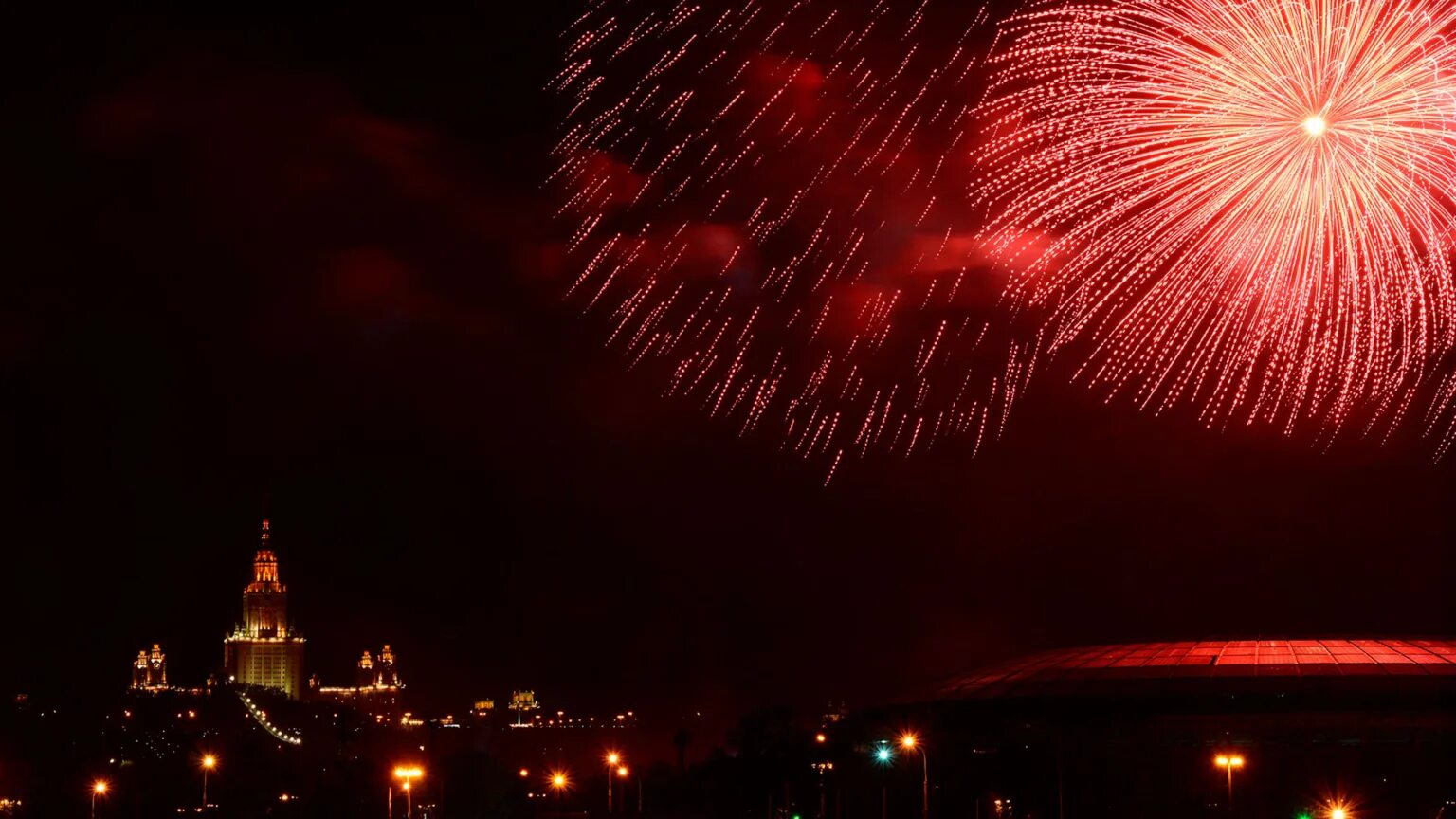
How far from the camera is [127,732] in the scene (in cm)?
9469

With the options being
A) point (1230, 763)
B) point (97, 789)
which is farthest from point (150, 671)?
point (1230, 763)

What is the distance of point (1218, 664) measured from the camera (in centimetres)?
5162

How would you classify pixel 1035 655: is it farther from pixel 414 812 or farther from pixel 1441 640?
pixel 414 812

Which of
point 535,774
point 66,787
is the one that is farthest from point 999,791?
point 535,774

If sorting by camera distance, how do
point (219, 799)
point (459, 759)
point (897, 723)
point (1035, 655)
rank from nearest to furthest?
1. point (897, 723)
2. point (1035, 655)
3. point (219, 799)
4. point (459, 759)

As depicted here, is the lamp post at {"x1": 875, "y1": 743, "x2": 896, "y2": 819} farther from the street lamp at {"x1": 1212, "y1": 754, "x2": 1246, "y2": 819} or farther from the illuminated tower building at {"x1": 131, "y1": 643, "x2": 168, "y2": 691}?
the illuminated tower building at {"x1": 131, "y1": 643, "x2": 168, "y2": 691}

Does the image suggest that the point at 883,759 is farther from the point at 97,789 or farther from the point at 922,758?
the point at 97,789

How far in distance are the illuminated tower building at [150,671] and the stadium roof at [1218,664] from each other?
130537 mm

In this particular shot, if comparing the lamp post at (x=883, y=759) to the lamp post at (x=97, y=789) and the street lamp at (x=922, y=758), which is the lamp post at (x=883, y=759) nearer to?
the street lamp at (x=922, y=758)

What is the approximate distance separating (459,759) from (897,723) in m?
30.2

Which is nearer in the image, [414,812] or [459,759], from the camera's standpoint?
[414,812]

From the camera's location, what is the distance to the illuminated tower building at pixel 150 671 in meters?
173

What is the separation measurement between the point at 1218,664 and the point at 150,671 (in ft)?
517

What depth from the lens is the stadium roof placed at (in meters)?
49.3
